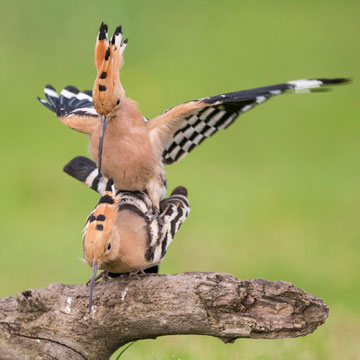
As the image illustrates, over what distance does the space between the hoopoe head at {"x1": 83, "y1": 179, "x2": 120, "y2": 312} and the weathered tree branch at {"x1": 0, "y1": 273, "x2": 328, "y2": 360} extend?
127 mm

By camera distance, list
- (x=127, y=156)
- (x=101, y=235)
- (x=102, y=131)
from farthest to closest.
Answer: (x=127, y=156) → (x=102, y=131) → (x=101, y=235)

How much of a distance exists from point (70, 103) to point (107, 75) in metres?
1.08

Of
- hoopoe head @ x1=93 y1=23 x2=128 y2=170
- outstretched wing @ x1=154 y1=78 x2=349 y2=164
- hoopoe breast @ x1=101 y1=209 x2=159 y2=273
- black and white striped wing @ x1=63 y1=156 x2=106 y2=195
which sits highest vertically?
hoopoe head @ x1=93 y1=23 x2=128 y2=170

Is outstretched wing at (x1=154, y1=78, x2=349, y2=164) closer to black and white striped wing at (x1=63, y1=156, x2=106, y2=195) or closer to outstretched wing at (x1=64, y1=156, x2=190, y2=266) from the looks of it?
outstretched wing at (x1=64, y1=156, x2=190, y2=266)

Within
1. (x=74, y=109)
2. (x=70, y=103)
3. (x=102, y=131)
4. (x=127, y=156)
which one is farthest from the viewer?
(x=70, y=103)

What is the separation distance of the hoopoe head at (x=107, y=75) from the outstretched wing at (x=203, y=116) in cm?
29

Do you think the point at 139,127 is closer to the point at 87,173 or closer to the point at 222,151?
the point at 87,173

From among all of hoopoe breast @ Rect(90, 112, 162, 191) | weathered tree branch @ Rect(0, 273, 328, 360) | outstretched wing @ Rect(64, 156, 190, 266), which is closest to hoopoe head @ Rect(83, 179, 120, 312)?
weathered tree branch @ Rect(0, 273, 328, 360)

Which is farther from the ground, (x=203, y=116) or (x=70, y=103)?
(x=70, y=103)

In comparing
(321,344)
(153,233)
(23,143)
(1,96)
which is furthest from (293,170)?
(153,233)

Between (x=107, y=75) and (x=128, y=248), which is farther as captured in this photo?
(x=107, y=75)

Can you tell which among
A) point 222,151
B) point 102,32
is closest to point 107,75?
point 102,32

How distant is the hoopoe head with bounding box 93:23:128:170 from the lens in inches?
172

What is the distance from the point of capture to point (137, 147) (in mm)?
4688
